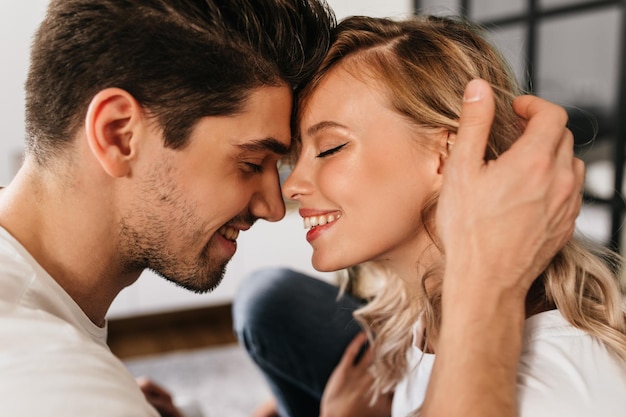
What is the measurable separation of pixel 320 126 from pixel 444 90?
24 centimetres

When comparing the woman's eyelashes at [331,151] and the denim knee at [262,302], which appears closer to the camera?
the woman's eyelashes at [331,151]

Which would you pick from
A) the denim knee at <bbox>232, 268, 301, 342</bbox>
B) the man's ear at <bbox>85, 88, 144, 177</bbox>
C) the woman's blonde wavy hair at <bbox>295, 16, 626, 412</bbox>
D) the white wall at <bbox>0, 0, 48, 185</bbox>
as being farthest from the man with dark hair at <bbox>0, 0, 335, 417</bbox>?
the white wall at <bbox>0, 0, 48, 185</bbox>

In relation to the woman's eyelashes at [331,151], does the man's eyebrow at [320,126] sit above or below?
above

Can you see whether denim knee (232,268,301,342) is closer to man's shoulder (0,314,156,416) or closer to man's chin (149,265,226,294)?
man's chin (149,265,226,294)

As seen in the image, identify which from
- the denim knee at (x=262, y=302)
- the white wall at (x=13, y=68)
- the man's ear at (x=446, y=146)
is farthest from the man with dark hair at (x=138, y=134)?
the white wall at (x=13, y=68)

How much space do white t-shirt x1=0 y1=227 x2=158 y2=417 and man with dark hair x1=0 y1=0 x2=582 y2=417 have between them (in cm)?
6

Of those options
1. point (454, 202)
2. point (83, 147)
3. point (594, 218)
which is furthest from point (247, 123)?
point (594, 218)

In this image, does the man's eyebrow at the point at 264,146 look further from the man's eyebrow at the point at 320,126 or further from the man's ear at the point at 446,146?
the man's ear at the point at 446,146

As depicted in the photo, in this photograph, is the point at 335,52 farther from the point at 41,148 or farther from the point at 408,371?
the point at 408,371

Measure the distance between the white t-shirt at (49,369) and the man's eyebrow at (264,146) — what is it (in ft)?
1.40

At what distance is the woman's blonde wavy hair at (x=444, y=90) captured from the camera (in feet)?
3.57

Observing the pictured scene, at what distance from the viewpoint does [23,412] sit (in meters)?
0.68

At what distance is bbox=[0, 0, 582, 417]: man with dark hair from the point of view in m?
0.96

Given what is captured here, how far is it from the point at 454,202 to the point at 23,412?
0.62 metres
